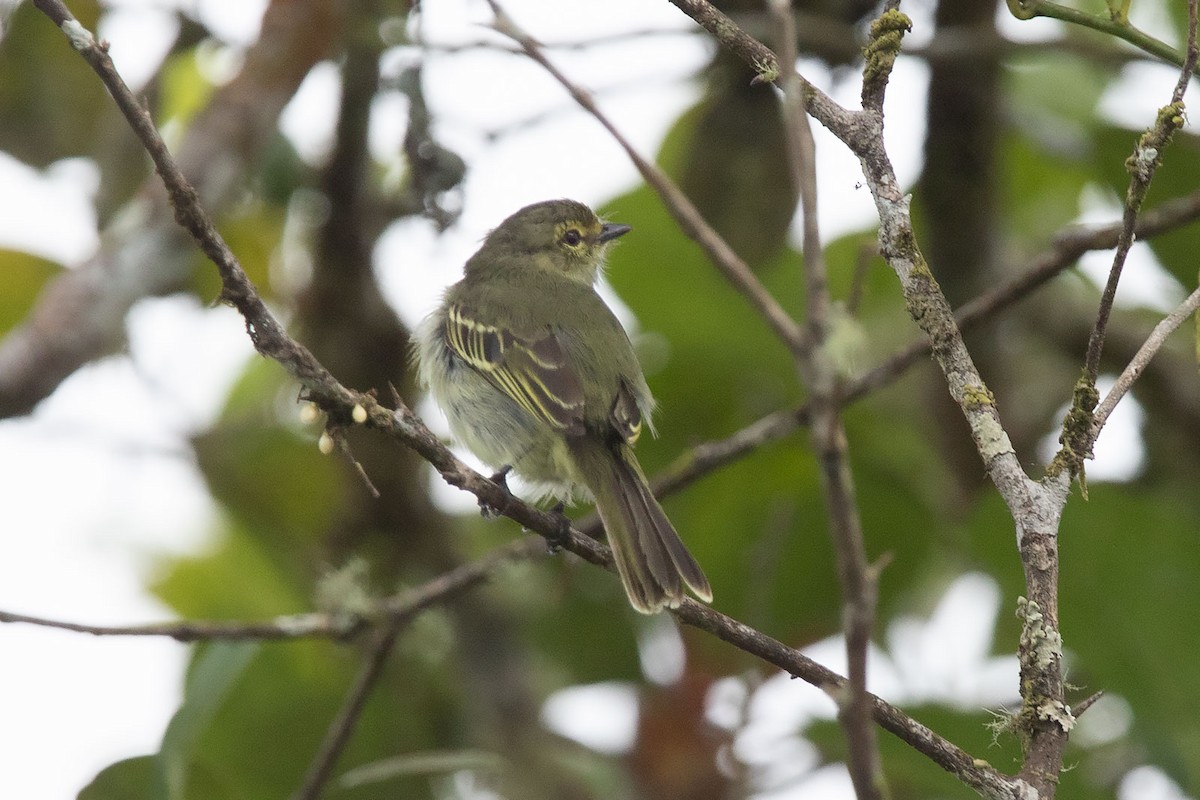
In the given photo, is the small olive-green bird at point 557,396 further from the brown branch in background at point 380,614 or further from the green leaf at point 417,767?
the green leaf at point 417,767

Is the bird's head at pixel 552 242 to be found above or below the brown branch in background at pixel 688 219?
above

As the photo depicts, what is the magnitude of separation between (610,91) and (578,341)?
79cm

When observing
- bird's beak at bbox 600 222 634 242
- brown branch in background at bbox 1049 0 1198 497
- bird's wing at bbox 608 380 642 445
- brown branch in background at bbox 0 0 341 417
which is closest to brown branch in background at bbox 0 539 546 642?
bird's wing at bbox 608 380 642 445

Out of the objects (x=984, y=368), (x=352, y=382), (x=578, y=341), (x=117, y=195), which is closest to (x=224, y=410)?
(x=352, y=382)

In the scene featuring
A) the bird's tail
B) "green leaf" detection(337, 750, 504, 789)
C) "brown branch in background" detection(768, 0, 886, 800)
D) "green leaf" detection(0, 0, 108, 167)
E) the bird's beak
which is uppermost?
the bird's beak

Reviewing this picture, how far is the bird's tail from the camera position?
9.71ft

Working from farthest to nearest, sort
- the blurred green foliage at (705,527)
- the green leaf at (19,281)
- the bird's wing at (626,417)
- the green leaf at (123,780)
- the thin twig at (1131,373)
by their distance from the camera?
the green leaf at (19,281)
the bird's wing at (626,417)
the blurred green foliage at (705,527)
the green leaf at (123,780)
the thin twig at (1131,373)

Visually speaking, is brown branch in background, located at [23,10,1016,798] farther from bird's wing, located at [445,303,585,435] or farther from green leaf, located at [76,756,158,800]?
bird's wing, located at [445,303,585,435]

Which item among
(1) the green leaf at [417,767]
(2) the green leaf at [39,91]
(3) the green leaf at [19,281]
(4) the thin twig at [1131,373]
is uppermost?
(2) the green leaf at [39,91]

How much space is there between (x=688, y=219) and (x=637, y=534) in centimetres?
162

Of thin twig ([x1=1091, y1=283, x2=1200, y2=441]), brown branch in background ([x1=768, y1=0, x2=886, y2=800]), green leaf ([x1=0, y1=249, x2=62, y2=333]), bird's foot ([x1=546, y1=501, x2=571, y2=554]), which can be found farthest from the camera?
green leaf ([x1=0, y1=249, x2=62, y2=333])

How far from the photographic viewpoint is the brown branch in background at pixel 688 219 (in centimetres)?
139

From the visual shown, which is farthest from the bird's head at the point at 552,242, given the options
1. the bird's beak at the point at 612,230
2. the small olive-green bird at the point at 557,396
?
the small olive-green bird at the point at 557,396

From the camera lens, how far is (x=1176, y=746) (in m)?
3.35
